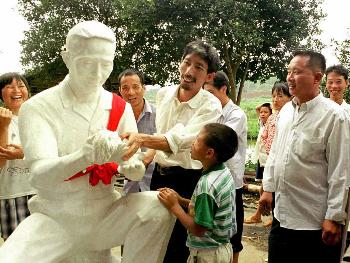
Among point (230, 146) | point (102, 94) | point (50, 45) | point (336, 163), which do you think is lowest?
point (336, 163)

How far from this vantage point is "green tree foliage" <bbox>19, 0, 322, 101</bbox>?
12430 millimetres

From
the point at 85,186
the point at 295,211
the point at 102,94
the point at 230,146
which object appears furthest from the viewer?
the point at 295,211

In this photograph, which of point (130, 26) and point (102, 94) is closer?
point (102, 94)

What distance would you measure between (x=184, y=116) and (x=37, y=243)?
1188 mm

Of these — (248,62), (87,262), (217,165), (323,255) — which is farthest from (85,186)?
(248,62)

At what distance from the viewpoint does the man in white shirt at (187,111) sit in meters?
2.47

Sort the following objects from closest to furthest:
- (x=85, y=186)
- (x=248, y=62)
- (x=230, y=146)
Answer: (x=85, y=186) → (x=230, y=146) → (x=248, y=62)

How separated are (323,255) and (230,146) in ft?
3.30

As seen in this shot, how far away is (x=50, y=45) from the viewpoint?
14.0 metres

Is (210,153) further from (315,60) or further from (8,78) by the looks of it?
(8,78)

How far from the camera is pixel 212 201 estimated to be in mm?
2148

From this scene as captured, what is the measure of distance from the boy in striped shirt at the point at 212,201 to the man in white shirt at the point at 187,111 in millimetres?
158

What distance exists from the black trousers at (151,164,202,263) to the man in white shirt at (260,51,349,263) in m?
0.58

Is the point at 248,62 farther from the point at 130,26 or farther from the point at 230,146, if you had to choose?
the point at 230,146
